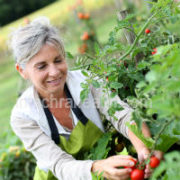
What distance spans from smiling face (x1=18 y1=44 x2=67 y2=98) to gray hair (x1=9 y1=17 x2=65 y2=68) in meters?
0.03

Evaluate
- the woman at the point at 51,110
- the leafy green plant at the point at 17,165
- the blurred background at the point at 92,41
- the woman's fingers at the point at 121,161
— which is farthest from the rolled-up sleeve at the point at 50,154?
the leafy green plant at the point at 17,165

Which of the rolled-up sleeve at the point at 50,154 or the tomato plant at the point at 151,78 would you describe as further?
the rolled-up sleeve at the point at 50,154

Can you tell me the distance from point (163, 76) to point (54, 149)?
96 centimetres

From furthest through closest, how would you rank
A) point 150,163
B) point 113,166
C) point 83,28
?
point 83,28 < point 113,166 < point 150,163

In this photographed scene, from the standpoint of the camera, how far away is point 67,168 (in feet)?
4.54

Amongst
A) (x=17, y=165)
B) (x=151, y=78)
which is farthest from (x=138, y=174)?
(x=17, y=165)

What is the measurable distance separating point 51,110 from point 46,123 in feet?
0.32

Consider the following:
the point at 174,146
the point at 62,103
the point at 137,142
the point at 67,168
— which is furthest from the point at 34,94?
the point at 174,146

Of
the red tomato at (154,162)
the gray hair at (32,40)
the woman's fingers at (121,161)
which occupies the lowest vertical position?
the woman's fingers at (121,161)

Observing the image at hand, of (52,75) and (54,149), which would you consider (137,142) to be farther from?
(52,75)

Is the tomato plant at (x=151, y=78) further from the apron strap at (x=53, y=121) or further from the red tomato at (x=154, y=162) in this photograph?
the apron strap at (x=53, y=121)

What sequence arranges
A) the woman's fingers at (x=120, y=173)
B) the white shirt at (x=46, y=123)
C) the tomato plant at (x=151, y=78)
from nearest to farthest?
the tomato plant at (x=151, y=78), the woman's fingers at (x=120, y=173), the white shirt at (x=46, y=123)

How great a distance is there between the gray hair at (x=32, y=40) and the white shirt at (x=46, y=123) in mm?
214

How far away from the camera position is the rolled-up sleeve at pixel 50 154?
1314 millimetres
